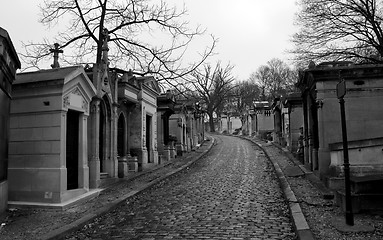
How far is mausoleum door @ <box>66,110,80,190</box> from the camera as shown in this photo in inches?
370

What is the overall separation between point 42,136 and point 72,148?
3.33 ft

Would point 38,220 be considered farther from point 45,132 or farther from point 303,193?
point 303,193

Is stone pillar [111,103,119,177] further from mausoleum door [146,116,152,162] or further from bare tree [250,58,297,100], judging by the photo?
bare tree [250,58,297,100]

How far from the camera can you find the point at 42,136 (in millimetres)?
8727

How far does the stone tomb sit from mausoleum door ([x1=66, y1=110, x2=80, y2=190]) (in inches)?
1.6

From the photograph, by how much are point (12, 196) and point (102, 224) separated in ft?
10.8

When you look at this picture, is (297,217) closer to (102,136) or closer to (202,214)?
(202,214)

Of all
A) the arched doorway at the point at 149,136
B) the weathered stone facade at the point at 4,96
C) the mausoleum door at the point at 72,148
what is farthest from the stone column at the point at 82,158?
the arched doorway at the point at 149,136

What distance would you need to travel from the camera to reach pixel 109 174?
12.0 metres

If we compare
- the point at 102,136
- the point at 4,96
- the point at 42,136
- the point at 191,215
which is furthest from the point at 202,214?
the point at 102,136

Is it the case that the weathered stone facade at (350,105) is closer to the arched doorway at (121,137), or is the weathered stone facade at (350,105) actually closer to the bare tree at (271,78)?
the arched doorway at (121,137)

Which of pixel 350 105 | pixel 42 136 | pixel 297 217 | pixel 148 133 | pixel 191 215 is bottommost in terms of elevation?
pixel 191 215

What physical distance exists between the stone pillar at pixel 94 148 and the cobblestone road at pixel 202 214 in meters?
1.63

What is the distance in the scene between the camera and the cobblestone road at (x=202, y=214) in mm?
6059
